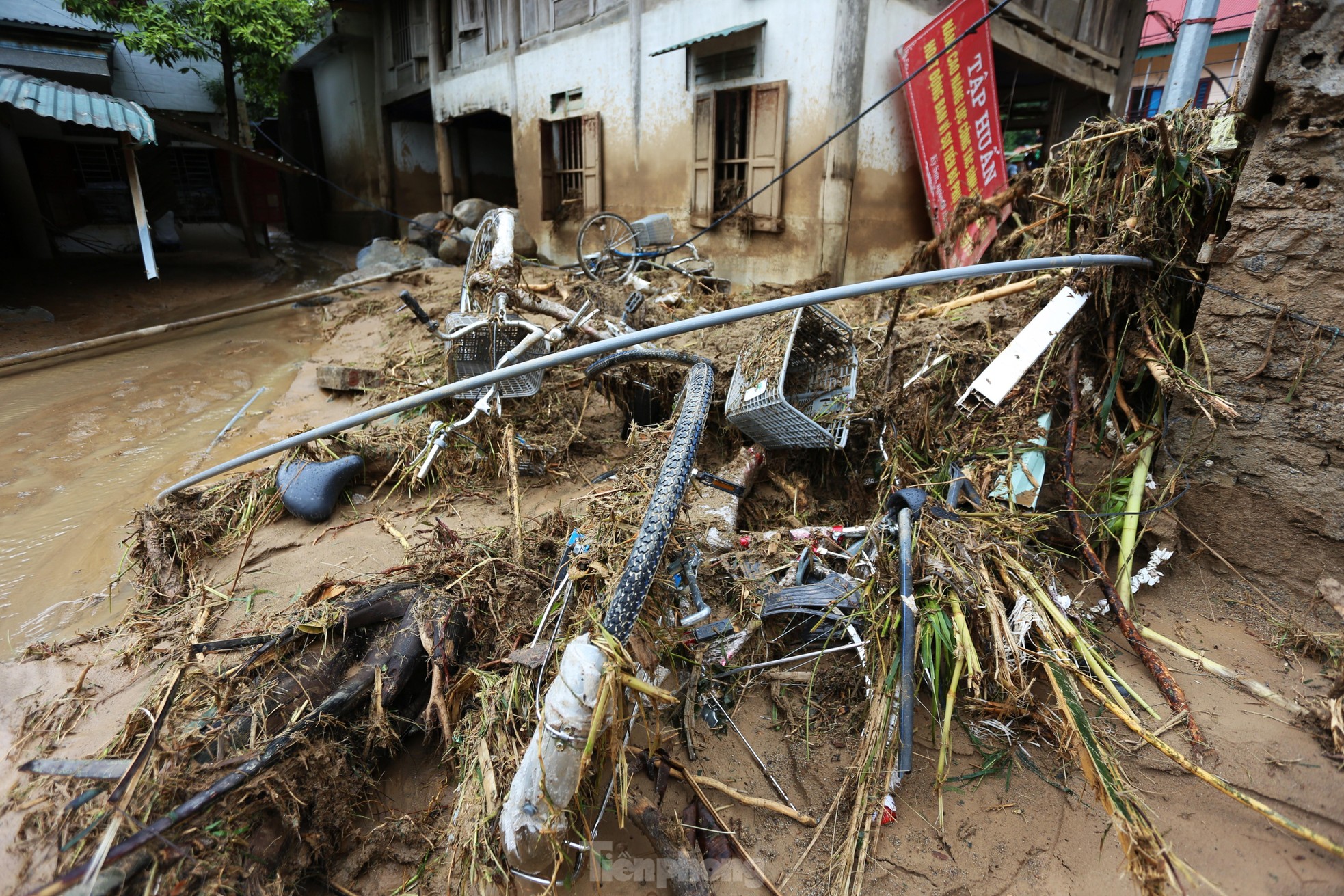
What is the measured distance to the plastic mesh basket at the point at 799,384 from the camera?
318 cm

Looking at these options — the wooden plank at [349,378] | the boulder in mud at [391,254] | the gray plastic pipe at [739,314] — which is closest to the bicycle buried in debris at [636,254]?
the wooden plank at [349,378]

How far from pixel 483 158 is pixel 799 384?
12.7 m

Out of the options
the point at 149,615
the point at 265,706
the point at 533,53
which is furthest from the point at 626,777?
the point at 533,53

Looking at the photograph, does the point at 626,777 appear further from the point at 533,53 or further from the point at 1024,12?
the point at 533,53

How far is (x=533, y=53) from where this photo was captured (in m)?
9.79

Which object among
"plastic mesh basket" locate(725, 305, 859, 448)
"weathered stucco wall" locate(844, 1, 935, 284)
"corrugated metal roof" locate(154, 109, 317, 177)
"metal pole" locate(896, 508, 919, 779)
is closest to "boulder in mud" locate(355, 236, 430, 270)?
"corrugated metal roof" locate(154, 109, 317, 177)

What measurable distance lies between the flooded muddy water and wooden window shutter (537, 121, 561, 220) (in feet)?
13.5

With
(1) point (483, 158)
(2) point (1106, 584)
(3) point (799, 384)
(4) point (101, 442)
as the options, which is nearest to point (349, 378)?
(4) point (101, 442)

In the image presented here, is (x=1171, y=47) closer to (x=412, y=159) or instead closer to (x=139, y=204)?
(x=412, y=159)

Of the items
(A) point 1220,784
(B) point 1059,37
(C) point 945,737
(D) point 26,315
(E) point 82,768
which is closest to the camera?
(E) point 82,768

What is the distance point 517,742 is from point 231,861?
756 millimetres

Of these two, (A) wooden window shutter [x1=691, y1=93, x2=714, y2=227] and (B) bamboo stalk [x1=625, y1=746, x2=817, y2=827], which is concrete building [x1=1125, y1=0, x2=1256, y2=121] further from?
(B) bamboo stalk [x1=625, y1=746, x2=817, y2=827]

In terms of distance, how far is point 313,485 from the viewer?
3.56 metres

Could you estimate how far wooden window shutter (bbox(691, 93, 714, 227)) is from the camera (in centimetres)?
714
